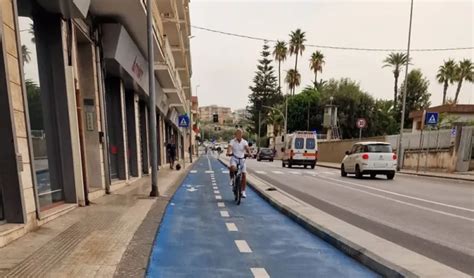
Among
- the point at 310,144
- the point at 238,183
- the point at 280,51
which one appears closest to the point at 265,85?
the point at 280,51

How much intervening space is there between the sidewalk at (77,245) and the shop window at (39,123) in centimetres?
61

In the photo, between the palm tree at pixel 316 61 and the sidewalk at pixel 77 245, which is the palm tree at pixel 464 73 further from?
the sidewalk at pixel 77 245

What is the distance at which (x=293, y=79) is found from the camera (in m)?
76.1

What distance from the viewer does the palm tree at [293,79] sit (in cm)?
7600

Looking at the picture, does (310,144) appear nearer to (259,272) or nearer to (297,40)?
(259,272)

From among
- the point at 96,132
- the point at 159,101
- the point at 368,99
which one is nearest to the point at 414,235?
the point at 96,132

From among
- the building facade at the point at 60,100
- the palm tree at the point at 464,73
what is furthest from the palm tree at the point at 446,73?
the building facade at the point at 60,100

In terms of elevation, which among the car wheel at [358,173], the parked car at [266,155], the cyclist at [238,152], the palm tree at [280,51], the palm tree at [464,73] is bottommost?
the parked car at [266,155]

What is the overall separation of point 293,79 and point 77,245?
72645 mm

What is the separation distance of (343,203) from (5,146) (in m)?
8.49

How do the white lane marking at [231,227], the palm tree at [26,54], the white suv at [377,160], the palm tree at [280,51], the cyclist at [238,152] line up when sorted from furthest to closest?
the palm tree at [280,51] < the white suv at [377,160] < the cyclist at [238,152] < the palm tree at [26,54] < the white lane marking at [231,227]

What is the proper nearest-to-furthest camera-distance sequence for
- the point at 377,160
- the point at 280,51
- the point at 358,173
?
the point at 377,160 → the point at 358,173 → the point at 280,51

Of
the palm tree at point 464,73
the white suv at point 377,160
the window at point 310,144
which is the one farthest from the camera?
the palm tree at point 464,73

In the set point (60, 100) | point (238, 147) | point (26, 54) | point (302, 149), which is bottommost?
point (302, 149)
